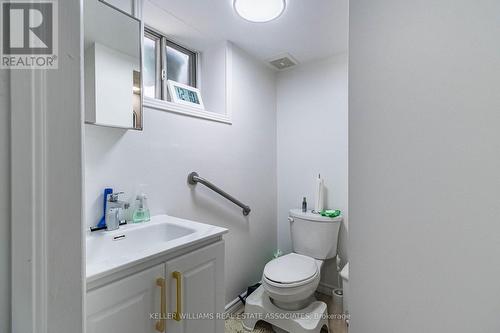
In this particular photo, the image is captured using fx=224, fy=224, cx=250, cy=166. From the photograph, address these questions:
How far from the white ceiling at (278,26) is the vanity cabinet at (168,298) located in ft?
4.50

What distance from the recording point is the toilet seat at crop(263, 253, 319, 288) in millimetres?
1355

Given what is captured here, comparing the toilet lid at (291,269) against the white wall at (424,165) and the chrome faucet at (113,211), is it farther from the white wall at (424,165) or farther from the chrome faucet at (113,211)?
the chrome faucet at (113,211)

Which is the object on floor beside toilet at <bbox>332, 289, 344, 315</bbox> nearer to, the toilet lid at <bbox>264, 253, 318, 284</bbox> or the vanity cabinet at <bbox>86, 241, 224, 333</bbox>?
the toilet lid at <bbox>264, 253, 318, 284</bbox>

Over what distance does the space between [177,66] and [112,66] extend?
650 millimetres

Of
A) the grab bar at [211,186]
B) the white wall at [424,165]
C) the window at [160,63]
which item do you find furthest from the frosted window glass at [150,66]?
the white wall at [424,165]

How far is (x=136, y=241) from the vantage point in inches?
41.7

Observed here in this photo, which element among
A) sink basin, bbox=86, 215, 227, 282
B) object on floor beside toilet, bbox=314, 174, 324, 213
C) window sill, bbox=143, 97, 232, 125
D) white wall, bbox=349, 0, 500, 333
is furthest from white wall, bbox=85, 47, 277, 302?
white wall, bbox=349, 0, 500, 333

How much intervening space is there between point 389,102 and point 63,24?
0.87 metres

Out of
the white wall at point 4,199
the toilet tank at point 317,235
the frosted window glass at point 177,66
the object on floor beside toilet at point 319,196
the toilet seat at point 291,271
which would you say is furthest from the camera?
the object on floor beside toilet at point 319,196

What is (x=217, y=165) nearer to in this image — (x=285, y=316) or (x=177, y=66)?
(x=177, y=66)

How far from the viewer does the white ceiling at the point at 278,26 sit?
4.36ft

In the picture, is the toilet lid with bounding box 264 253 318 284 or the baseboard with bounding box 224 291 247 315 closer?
the toilet lid with bounding box 264 253 318 284

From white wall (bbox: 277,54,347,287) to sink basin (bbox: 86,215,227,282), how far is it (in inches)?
47.0

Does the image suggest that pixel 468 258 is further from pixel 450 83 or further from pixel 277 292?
pixel 277 292
